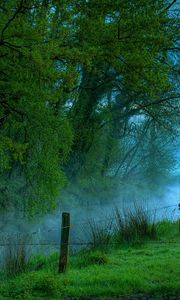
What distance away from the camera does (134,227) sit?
16078 millimetres

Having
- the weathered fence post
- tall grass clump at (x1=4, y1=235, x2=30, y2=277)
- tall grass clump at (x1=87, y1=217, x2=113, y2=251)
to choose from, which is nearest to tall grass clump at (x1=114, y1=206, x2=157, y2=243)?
tall grass clump at (x1=87, y1=217, x2=113, y2=251)

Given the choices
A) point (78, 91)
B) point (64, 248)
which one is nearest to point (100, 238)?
point (64, 248)

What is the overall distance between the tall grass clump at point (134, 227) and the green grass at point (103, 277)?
80.7 inches

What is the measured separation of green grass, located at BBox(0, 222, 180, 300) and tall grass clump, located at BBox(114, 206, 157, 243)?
205 centimetres

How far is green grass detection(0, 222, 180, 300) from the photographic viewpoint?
8703mm

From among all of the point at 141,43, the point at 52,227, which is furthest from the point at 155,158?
the point at 141,43

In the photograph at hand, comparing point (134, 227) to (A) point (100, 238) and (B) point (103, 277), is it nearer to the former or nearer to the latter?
(A) point (100, 238)

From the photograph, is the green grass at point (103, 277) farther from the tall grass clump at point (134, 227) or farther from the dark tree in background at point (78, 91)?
the dark tree in background at point (78, 91)

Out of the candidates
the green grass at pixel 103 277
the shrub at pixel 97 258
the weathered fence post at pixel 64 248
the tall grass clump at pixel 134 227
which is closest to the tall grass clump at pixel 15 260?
the green grass at pixel 103 277

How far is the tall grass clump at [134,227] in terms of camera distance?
15.7 meters

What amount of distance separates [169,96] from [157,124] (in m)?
2.31

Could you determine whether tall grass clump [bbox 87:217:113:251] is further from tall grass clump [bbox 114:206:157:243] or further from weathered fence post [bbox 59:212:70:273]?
weathered fence post [bbox 59:212:70:273]

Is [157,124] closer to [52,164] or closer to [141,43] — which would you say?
[52,164]

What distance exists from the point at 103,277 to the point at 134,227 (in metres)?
6.41
